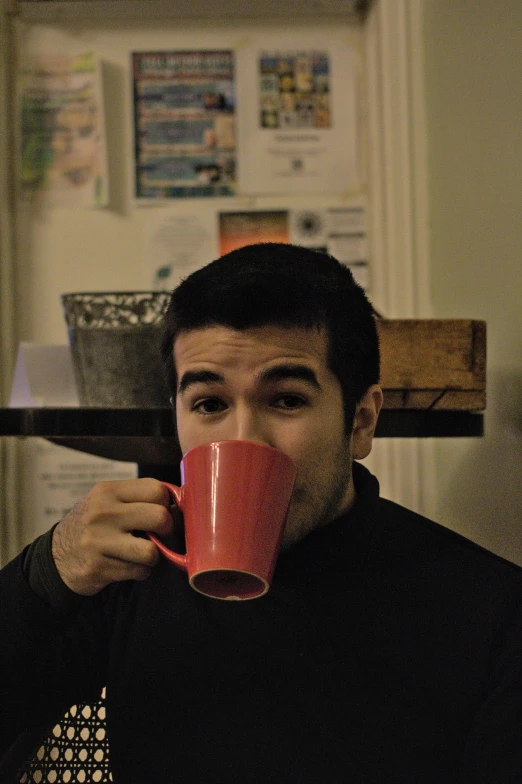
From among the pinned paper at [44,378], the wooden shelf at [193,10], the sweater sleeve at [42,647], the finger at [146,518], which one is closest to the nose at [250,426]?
the finger at [146,518]

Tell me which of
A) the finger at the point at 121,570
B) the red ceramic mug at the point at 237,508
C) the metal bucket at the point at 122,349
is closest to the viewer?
the red ceramic mug at the point at 237,508

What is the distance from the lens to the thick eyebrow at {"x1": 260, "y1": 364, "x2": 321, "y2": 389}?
0.71 meters

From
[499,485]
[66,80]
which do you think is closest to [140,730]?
[499,485]

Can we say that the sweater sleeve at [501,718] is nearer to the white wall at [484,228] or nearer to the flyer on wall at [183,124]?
the white wall at [484,228]

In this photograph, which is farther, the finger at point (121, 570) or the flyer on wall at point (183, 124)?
the flyer on wall at point (183, 124)

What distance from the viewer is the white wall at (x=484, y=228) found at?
1.06 metres

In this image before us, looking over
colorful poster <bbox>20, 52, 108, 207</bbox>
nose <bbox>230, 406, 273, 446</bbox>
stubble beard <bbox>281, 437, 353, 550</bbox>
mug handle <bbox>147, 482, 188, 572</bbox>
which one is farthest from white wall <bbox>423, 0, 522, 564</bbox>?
colorful poster <bbox>20, 52, 108, 207</bbox>

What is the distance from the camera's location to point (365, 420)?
82 centimetres

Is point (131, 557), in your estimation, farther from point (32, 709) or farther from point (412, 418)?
point (412, 418)

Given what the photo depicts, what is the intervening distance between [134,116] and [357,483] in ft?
4.15

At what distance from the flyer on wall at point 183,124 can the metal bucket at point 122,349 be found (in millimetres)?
878

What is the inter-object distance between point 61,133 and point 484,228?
1.07 metres

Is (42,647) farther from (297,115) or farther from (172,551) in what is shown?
(297,115)

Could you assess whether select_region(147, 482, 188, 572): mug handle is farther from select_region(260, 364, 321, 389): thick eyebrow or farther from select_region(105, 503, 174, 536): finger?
select_region(260, 364, 321, 389): thick eyebrow
